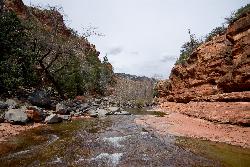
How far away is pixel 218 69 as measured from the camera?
2558 centimetres

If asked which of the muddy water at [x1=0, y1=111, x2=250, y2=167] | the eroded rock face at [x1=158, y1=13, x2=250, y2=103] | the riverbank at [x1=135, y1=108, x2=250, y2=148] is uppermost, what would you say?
the eroded rock face at [x1=158, y1=13, x2=250, y2=103]

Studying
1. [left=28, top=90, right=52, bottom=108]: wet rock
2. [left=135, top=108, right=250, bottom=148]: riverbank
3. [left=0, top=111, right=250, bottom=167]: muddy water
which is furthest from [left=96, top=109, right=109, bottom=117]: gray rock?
[left=0, top=111, right=250, bottom=167]: muddy water

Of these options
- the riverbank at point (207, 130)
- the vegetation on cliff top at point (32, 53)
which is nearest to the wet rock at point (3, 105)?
the vegetation on cliff top at point (32, 53)

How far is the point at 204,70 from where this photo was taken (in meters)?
27.9

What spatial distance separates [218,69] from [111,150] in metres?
16.1

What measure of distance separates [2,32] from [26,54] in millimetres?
3088

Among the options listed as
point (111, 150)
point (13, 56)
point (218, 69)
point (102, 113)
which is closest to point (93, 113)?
point (102, 113)

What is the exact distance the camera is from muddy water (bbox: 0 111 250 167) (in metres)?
10.7

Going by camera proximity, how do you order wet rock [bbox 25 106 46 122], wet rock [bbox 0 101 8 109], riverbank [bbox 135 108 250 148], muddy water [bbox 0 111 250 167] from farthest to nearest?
wet rock [bbox 0 101 8 109], wet rock [bbox 25 106 46 122], riverbank [bbox 135 108 250 148], muddy water [bbox 0 111 250 167]

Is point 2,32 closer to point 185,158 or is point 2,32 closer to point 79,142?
point 79,142

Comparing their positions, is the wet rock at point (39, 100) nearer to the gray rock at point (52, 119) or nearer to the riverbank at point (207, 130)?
the gray rock at point (52, 119)

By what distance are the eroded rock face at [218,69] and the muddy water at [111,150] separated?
7369 mm

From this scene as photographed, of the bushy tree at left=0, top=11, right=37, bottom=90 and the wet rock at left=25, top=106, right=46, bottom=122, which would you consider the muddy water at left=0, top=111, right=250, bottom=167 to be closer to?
the wet rock at left=25, top=106, right=46, bottom=122

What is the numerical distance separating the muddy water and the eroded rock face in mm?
7369
